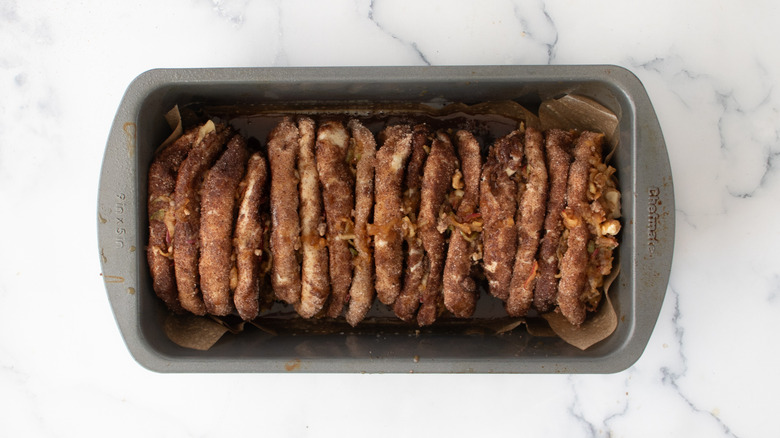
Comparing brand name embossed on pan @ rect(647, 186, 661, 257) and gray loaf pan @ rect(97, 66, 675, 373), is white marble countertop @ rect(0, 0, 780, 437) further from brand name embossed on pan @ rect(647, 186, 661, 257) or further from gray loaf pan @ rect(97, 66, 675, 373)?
brand name embossed on pan @ rect(647, 186, 661, 257)

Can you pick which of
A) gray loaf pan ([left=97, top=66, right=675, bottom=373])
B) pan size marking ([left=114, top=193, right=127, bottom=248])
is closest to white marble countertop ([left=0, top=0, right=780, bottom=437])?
gray loaf pan ([left=97, top=66, right=675, bottom=373])

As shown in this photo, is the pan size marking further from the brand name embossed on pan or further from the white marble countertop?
the brand name embossed on pan

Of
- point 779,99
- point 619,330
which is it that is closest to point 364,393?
point 619,330

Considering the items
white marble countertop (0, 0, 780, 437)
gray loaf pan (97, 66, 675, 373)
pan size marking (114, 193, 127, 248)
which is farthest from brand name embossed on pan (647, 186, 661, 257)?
pan size marking (114, 193, 127, 248)

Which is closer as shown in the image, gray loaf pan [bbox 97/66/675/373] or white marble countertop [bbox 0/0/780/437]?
gray loaf pan [bbox 97/66/675/373]

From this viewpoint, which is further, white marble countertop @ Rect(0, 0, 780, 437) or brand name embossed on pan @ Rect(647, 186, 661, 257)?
white marble countertop @ Rect(0, 0, 780, 437)

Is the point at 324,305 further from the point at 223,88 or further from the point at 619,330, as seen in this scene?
the point at 619,330
